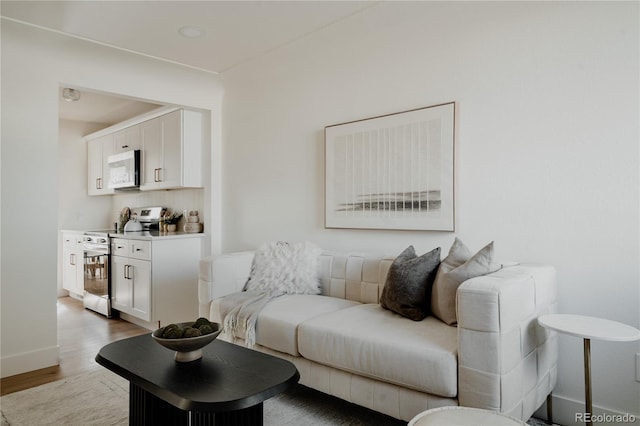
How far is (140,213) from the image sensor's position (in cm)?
536

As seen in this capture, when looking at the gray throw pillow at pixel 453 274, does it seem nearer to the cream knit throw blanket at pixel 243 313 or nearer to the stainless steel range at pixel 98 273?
the cream knit throw blanket at pixel 243 313

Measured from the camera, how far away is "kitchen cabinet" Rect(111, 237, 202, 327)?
3.91m

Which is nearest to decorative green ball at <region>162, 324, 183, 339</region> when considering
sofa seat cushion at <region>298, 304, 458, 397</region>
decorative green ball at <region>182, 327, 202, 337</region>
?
decorative green ball at <region>182, 327, 202, 337</region>

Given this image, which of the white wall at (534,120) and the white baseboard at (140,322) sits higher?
the white wall at (534,120)

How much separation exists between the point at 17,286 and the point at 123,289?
4.35ft

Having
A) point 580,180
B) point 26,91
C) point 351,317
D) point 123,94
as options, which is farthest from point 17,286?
point 580,180

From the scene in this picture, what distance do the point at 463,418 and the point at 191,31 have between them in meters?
3.13

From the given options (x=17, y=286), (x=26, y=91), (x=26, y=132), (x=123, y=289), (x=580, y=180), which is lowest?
(x=123, y=289)

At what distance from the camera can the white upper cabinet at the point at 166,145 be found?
4172 millimetres

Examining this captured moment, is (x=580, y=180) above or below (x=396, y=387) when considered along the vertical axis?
above

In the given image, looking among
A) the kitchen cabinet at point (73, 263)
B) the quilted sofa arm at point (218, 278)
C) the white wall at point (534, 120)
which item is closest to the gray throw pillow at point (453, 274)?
the white wall at point (534, 120)

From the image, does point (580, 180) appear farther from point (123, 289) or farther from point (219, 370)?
point (123, 289)

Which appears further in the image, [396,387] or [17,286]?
[17,286]

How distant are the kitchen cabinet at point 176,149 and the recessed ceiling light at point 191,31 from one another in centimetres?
104
